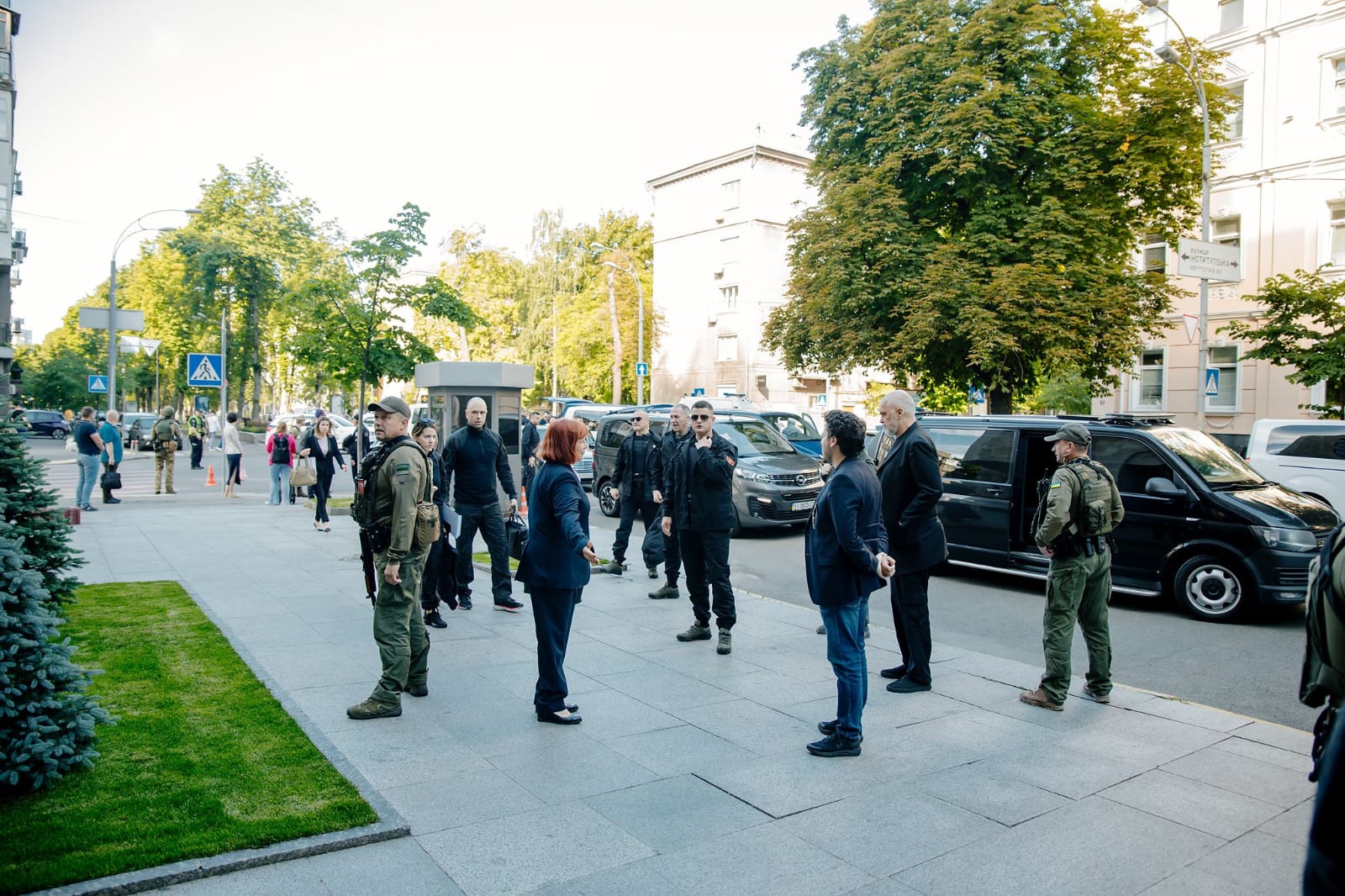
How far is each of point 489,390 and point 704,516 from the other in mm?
7996

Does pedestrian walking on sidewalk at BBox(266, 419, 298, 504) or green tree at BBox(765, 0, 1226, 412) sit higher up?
green tree at BBox(765, 0, 1226, 412)

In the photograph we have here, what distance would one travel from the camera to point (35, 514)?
6.64 meters

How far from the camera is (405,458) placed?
5.73 metres

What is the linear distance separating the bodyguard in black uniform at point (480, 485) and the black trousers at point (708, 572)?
1.88 meters

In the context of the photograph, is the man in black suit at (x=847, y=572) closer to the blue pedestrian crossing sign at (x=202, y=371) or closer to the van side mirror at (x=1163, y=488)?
the van side mirror at (x=1163, y=488)

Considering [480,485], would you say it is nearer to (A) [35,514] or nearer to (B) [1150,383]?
(A) [35,514]

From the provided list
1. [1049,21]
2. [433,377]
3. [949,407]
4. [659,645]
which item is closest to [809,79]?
[1049,21]

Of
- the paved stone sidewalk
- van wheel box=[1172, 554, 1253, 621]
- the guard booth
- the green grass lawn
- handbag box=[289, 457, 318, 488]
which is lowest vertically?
the paved stone sidewalk

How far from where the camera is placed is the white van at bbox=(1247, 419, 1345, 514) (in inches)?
500

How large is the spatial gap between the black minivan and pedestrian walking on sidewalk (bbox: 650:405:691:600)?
3.63 metres

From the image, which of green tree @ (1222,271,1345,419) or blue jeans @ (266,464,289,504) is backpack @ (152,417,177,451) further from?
green tree @ (1222,271,1345,419)

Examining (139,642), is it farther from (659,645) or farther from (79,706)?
(659,645)

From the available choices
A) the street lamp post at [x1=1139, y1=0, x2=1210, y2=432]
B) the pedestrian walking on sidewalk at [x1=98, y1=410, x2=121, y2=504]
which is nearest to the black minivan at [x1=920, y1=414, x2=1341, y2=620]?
the street lamp post at [x1=1139, y1=0, x2=1210, y2=432]

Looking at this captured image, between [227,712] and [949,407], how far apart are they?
2694 centimetres
